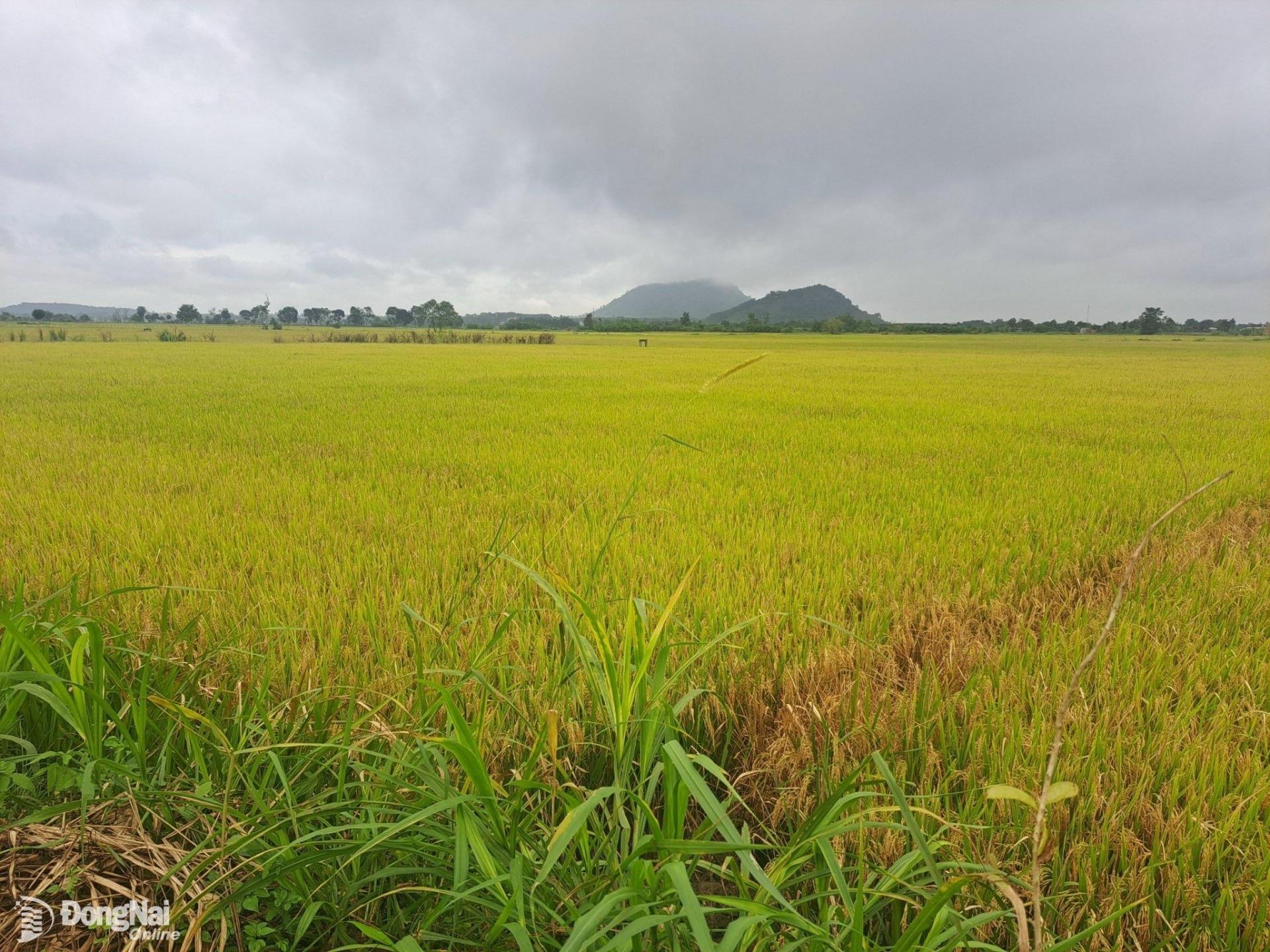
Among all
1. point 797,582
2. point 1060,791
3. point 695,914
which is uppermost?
point 1060,791

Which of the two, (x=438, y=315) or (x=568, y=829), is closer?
(x=568, y=829)

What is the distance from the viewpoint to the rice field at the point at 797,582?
4.94ft

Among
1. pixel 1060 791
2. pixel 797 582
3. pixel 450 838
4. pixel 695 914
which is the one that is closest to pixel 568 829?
pixel 695 914

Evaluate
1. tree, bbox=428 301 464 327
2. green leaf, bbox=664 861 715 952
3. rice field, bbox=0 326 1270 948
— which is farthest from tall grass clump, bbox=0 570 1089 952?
tree, bbox=428 301 464 327

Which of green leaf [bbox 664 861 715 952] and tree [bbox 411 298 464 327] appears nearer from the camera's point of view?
green leaf [bbox 664 861 715 952]

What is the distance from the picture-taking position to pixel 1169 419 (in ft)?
28.2

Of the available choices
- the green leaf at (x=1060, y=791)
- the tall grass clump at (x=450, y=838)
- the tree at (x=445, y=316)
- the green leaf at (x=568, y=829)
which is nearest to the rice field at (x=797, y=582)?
the tall grass clump at (x=450, y=838)

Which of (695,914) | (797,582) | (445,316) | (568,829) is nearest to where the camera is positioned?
(695,914)

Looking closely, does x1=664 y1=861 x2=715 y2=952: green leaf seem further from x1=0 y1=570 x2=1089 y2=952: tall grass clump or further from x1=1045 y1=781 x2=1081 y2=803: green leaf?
x1=1045 y1=781 x2=1081 y2=803: green leaf

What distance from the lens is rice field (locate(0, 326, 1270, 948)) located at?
1505mm

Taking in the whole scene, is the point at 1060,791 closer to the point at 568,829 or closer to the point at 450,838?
the point at 568,829

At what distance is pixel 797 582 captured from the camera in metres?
2.74

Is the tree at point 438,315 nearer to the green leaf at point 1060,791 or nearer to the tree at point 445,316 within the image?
the tree at point 445,316

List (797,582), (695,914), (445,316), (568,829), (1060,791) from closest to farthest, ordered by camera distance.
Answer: (1060,791) < (695,914) < (568,829) < (797,582) < (445,316)
